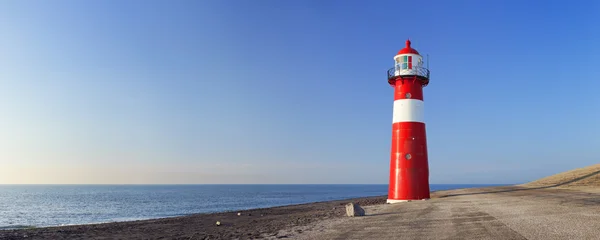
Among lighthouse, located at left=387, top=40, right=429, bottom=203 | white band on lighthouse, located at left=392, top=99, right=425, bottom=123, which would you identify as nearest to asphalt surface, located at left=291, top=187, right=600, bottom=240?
lighthouse, located at left=387, top=40, right=429, bottom=203

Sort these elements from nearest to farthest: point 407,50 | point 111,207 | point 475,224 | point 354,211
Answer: point 475,224
point 354,211
point 407,50
point 111,207

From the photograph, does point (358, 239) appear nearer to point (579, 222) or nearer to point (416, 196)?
point (579, 222)

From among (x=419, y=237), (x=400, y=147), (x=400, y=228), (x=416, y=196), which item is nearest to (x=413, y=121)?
(x=400, y=147)

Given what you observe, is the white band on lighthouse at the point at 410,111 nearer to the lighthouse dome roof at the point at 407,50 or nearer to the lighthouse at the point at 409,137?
the lighthouse at the point at 409,137

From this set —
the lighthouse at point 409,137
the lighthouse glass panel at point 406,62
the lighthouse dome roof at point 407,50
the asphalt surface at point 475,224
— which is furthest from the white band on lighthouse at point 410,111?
the asphalt surface at point 475,224

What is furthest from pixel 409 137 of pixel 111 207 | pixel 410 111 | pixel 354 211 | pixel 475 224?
pixel 111 207

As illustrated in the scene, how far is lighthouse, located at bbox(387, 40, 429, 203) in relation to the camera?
82.9 ft

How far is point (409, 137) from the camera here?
2523 cm

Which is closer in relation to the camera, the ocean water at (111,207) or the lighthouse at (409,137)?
the lighthouse at (409,137)

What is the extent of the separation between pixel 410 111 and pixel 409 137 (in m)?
1.64

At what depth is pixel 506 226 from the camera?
1340 cm

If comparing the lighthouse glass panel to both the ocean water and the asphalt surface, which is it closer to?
the asphalt surface

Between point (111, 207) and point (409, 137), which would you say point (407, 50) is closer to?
point (409, 137)

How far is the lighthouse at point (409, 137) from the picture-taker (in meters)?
25.3
